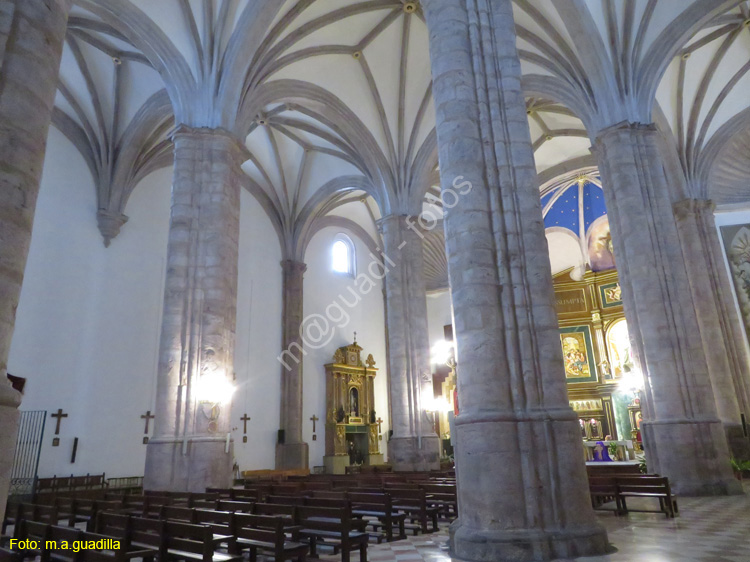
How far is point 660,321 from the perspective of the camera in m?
11.1

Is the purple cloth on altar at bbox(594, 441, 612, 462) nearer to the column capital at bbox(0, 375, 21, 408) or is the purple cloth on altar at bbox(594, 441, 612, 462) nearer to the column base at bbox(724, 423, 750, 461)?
the column base at bbox(724, 423, 750, 461)

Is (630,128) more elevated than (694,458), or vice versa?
(630,128)

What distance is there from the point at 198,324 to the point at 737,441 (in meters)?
14.1

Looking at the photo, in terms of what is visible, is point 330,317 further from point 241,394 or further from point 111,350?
point 111,350


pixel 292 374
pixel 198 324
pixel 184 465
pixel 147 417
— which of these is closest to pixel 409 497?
pixel 184 465

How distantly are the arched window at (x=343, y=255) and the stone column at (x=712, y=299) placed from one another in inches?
550

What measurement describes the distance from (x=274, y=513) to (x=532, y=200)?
493 cm

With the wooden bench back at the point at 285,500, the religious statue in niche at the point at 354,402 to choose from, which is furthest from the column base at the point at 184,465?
the religious statue in niche at the point at 354,402

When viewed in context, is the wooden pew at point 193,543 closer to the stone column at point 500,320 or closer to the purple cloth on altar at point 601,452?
the stone column at point 500,320

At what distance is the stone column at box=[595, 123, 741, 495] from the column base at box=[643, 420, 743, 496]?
0.02 metres

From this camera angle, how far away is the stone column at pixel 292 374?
64.4 ft

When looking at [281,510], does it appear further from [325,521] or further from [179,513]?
[179,513]

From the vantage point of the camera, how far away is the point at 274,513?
20.1 ft

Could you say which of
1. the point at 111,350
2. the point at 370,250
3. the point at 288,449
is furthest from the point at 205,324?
the point at 370,250
